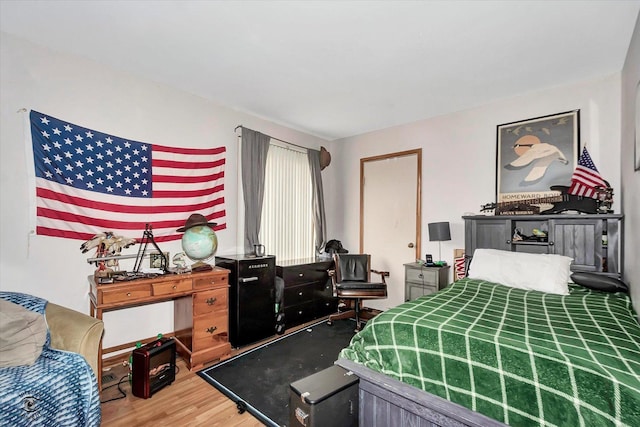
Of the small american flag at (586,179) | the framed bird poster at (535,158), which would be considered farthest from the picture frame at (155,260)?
the small american flag at (586,179)

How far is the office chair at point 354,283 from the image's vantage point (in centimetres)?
382

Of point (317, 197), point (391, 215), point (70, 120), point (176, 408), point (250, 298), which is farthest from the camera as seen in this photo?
point (317, 197)

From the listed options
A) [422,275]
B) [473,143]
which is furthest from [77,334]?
[473,143]

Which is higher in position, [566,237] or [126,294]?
[566,237]

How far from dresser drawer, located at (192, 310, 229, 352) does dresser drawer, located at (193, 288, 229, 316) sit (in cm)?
5

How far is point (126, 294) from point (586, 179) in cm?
425

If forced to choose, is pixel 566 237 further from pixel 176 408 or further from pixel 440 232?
pixel 176 408

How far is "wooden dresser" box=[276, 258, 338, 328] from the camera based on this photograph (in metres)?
3.77

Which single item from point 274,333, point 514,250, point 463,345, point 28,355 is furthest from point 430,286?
point 28,355

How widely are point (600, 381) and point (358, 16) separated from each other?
239 centimetres

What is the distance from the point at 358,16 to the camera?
2102 mm

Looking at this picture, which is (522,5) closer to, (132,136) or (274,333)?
(132,136)

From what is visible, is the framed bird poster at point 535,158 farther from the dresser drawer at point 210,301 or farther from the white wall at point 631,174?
the dresser drawer at point 210,301

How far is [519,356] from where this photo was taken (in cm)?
134
